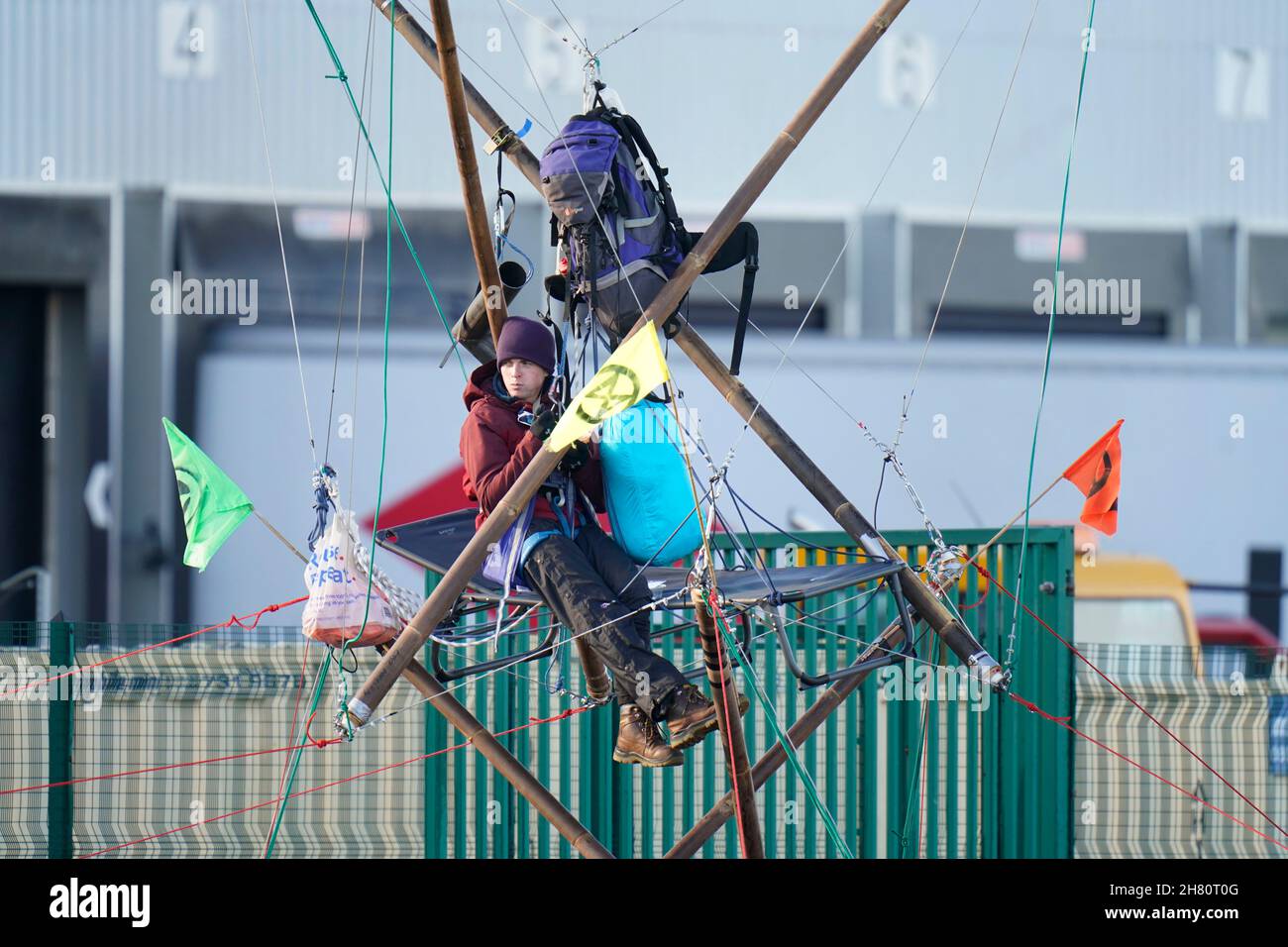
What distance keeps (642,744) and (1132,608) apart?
611 centimetres

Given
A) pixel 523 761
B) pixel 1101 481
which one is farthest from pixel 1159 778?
pixel 523 761

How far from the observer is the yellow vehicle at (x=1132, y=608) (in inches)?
401

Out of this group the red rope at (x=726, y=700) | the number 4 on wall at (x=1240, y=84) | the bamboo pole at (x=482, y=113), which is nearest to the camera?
the red rope at (x=726, y=700)

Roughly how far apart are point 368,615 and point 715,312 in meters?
6.57

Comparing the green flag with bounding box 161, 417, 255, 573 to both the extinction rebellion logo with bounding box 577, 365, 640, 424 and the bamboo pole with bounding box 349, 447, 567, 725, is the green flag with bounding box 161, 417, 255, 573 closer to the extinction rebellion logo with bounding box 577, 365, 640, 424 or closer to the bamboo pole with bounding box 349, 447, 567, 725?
the bamboo pole with bounding box 349, 447, 567, 725

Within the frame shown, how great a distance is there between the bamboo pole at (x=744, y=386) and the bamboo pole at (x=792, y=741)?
211 mm

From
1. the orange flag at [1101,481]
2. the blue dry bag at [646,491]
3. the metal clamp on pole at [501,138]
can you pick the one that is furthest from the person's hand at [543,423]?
the orange flag at [1101,481]

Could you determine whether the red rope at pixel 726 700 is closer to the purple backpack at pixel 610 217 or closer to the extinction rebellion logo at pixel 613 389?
the extinction rebellion logo at pixel 613 389

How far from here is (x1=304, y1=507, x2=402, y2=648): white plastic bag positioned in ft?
15.7

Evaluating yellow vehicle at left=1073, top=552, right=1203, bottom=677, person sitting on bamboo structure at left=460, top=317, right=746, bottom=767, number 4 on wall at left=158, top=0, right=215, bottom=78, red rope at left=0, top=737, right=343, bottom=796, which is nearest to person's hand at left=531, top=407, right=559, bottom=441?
person sitting on bamboo structure at left=460, top=317, right=746, bottom=767

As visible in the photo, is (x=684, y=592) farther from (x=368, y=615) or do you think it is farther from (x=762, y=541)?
(x=762, y=541)

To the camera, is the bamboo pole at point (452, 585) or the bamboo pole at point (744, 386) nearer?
the bamboo pole at point (452, 585)

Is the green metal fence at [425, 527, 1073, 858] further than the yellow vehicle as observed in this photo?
No

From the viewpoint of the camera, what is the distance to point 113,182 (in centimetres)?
1105
